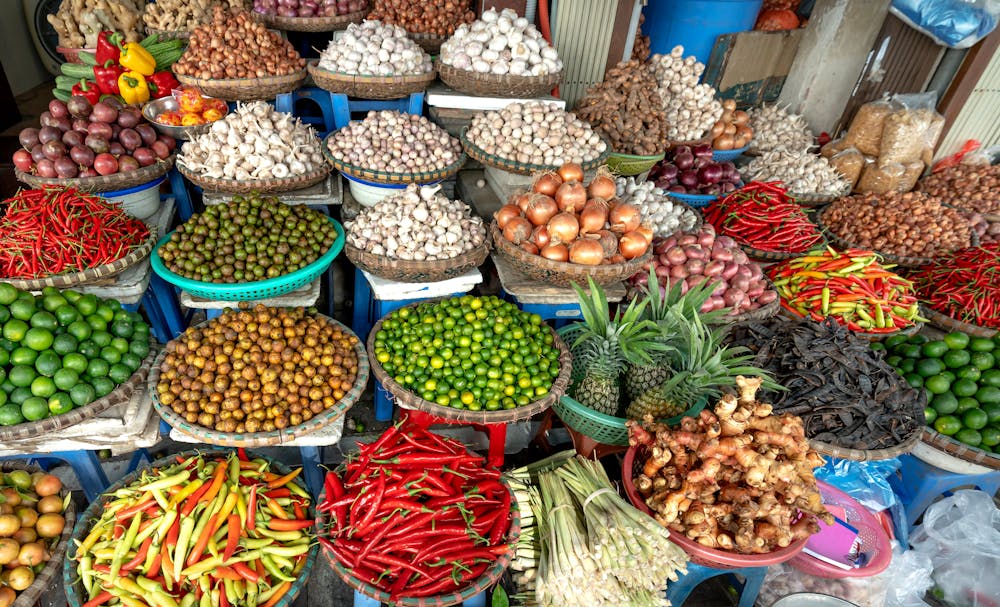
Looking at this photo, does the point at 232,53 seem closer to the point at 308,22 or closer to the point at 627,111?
the point at 308,22

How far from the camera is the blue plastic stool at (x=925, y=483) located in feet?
9.99

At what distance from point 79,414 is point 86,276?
0.79 meters

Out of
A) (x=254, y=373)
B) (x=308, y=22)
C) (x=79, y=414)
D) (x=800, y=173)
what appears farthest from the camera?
(x=800, y=173)

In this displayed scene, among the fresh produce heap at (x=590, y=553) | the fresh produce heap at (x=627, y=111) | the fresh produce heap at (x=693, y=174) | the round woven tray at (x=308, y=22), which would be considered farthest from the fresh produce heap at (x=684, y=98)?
the fresh produce heap at (x=590, y=553)

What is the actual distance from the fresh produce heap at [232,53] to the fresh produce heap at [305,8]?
1.89 ft

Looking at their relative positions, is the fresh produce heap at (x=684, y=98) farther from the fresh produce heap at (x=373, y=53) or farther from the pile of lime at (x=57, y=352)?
the pile of lime at (x=57, y=352)

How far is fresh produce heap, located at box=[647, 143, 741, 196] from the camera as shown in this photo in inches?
181

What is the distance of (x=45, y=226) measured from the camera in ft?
8.55

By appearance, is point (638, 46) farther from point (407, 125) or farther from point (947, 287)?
point (947, 287)

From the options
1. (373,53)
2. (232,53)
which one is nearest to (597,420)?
(373,53)

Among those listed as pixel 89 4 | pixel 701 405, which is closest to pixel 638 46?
pixel 701 405

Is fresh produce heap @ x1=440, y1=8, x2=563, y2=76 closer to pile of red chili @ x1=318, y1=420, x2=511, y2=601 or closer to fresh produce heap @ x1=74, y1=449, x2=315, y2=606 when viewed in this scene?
pile of red chili @ x1=318, y1=420, x2=511, y2=601

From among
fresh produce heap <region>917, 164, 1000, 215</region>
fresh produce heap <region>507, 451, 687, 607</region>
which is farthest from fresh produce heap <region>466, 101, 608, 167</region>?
fresh produce heap <region>917, 164, 1000, 215</region>

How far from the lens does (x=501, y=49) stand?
3615 mm
